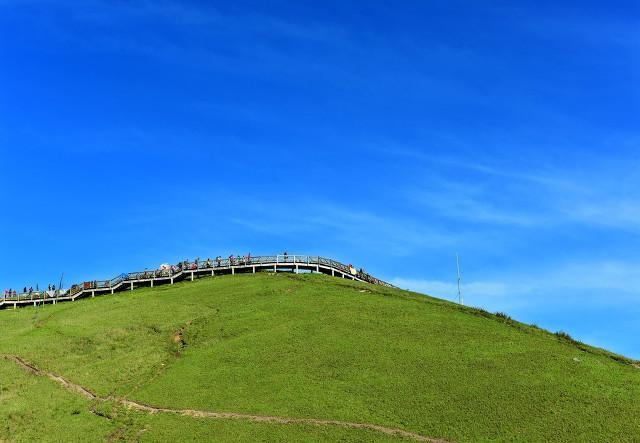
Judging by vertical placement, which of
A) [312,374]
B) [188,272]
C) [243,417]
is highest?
[188,272]

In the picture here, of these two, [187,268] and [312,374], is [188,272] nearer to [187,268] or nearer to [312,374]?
[187,268]

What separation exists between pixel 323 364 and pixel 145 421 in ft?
50.2

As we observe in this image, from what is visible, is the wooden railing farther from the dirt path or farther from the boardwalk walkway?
the dirt path

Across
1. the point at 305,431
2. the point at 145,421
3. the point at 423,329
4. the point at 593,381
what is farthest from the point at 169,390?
the point at 593,381

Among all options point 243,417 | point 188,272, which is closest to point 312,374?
point 243,417

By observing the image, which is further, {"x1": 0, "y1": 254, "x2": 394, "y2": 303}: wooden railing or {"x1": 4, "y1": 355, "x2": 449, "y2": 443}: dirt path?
{"x1": 0, "y1": 254, "x2": 394, "y2": 303}: wooden railing

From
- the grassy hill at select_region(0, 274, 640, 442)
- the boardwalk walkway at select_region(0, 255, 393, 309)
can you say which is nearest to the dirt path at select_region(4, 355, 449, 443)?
the grassy hill at select_region(0, 274, 640, 442)

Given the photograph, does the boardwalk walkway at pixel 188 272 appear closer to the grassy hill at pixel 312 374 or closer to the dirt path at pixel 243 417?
the grassy hill at pixel 312 374

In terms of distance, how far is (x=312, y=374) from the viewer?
52656 mm

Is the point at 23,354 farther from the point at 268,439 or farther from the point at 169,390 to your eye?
the point at 268,439

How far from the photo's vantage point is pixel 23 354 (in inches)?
2442

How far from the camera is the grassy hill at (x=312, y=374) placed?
147ft

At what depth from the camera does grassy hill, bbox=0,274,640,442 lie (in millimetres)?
44688

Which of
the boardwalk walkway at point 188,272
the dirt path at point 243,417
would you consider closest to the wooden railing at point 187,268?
the boardwalk walkway at point 188,272
